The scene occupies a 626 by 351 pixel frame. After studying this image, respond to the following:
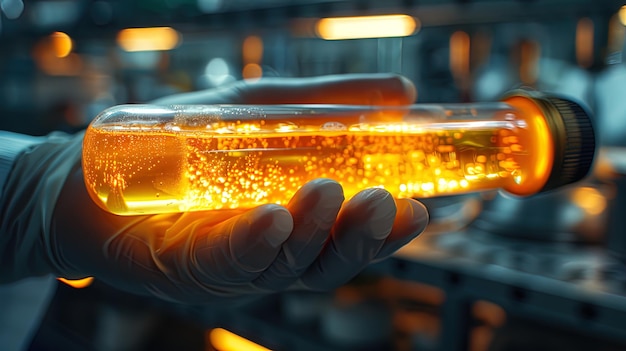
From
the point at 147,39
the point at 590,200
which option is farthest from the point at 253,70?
the point at 590,200

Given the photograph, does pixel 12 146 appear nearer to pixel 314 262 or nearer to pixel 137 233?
pixel 137 233

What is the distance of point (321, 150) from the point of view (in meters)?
0.77

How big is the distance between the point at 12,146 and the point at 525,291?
0.92 m

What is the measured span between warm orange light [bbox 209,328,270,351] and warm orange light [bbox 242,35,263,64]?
3.02 feet

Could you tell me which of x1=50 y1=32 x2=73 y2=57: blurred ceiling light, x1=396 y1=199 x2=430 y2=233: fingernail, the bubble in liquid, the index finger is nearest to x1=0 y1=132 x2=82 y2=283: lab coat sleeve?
the index finger

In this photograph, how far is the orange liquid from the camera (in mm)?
710

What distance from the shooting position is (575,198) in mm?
1259

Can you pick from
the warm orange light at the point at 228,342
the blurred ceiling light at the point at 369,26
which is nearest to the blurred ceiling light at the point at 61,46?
the blurred ceiling light at the point at 369,26

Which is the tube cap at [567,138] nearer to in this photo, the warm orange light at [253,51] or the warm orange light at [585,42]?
the warm orange light at [585,42]

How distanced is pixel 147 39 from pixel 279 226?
5.75ft

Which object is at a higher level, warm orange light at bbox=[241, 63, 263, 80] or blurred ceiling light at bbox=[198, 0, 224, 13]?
blurred ceiling light at bbox=[198, 0, 224, 13]

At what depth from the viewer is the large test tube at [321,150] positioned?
0.72 m

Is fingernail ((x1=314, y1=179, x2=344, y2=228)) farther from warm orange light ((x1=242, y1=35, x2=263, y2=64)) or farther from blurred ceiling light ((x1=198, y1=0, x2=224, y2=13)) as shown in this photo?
warm orange light ((x1=242, y1=35, x2=263, y2=64))

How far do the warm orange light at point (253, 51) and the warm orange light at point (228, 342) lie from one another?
3.02ft
